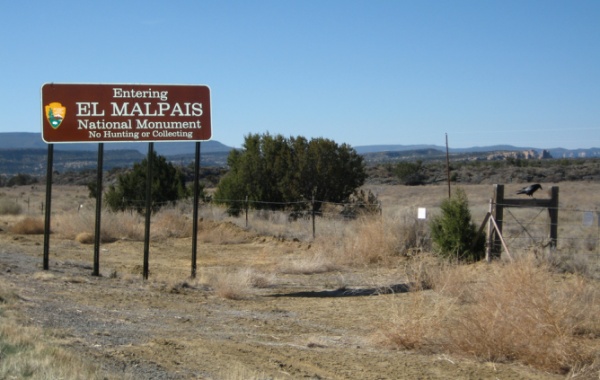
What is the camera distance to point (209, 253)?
75.5 ft

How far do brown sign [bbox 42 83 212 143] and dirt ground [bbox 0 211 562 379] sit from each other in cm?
290

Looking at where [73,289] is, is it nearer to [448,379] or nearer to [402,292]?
[402,292]

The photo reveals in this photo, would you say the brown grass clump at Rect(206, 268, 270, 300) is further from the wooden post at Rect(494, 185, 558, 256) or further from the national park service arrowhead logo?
the wooden post at Rect(494, 185, 558, 256)

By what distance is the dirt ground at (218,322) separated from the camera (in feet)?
29.2

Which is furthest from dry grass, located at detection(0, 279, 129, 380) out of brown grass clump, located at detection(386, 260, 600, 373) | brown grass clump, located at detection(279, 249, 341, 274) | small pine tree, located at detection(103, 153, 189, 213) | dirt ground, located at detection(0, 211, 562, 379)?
small pine tree, located at detection(103, 153, 189, 213)

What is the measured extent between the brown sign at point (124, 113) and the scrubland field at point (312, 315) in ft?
9.52

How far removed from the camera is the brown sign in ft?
52.4

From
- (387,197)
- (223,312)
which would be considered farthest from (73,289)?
(387,197)

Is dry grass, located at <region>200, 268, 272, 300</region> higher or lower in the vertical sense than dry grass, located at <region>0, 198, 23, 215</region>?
lower

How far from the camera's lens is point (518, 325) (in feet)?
31.0

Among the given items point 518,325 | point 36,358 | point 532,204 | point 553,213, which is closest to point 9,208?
point 532,204

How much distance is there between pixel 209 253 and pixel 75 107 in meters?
8.04

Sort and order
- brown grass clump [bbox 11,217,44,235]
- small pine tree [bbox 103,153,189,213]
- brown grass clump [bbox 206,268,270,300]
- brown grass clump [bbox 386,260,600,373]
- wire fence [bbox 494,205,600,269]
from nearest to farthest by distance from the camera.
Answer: brown grass clump [bbox 386,260,600,373]
brown grass clump [bbox 206,268,270,300]
wire fence [bbox 494,205,600,269]
brown grass clump [bbox 11,217,44,235]
small pine tree [bbox 103,153,189,213]

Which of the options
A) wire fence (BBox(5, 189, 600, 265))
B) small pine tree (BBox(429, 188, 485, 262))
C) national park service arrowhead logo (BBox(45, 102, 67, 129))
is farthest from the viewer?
wire fence (BBox(5, 189, 600, 265))
